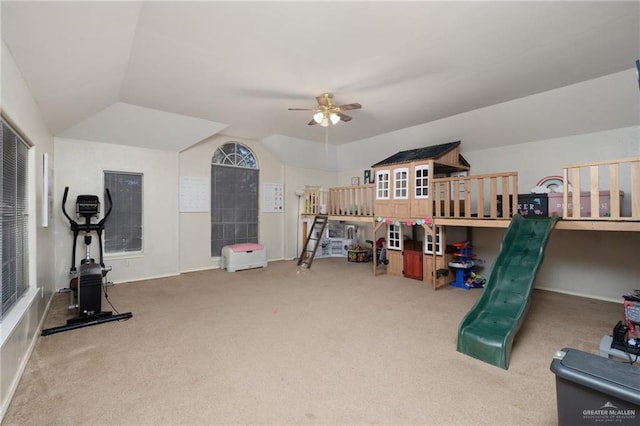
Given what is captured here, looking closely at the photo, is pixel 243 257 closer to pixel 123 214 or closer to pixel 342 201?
pixel 123 214

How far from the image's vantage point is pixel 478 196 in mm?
4238

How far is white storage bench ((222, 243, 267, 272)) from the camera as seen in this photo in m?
5.80

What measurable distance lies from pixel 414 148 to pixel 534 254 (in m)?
3.58

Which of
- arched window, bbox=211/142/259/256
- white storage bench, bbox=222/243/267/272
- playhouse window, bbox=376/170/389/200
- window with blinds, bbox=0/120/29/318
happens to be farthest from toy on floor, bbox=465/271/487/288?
window with blinds, bbox=0/120/29/318

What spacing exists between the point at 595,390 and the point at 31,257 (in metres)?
4.57

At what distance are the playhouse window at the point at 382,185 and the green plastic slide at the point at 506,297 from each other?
243cm

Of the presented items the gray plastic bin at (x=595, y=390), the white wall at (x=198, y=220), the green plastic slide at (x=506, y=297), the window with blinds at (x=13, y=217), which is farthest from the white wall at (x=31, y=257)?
the green plastic slide at (x=506, y=297)

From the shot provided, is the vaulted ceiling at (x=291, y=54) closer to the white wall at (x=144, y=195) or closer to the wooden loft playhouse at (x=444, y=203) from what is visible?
the white wall at (x=144, y=195)

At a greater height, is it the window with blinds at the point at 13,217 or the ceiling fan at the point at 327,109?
the ceiling fan at the point at 327,109

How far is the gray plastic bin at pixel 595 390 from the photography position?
4.31ft

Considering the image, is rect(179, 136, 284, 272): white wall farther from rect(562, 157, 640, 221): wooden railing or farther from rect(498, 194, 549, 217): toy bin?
rect(562, 157, 640, 221): wooden railing

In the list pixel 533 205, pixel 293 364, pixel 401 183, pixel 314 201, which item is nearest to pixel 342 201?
pixel 314 201

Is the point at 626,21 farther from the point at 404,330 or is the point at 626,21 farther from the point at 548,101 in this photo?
the point at 404,330

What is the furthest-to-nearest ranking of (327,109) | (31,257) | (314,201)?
1. (314,201)
2. (327,109)
3. (31,257)
